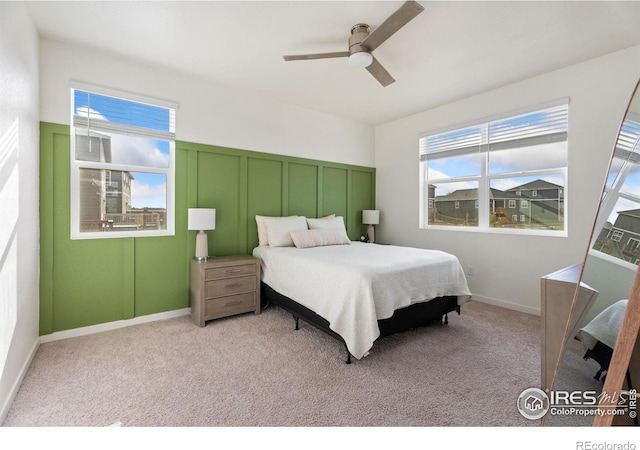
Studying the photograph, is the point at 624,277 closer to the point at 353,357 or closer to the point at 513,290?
the point at 353,357

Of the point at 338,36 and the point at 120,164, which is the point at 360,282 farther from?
the point at 120,164

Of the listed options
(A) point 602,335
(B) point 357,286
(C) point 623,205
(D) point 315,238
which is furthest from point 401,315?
(C) point 623,205

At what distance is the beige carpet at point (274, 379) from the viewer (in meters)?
1.63

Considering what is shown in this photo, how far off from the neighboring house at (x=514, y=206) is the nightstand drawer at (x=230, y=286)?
9.66ft

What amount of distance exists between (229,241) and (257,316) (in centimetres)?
101

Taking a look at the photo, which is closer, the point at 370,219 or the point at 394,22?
the point at 394,22

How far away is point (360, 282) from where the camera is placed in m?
2.18

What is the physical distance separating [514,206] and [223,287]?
3.65 m

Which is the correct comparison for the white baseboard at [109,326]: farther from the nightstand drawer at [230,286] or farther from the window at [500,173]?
the window at [500,173]

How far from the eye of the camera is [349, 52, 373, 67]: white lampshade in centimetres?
234

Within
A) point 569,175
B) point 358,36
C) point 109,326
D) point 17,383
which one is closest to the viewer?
point 17,383

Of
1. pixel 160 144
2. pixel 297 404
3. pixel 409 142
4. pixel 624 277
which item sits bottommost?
pixel 297 404

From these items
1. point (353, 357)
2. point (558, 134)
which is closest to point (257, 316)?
point (353, 357)
